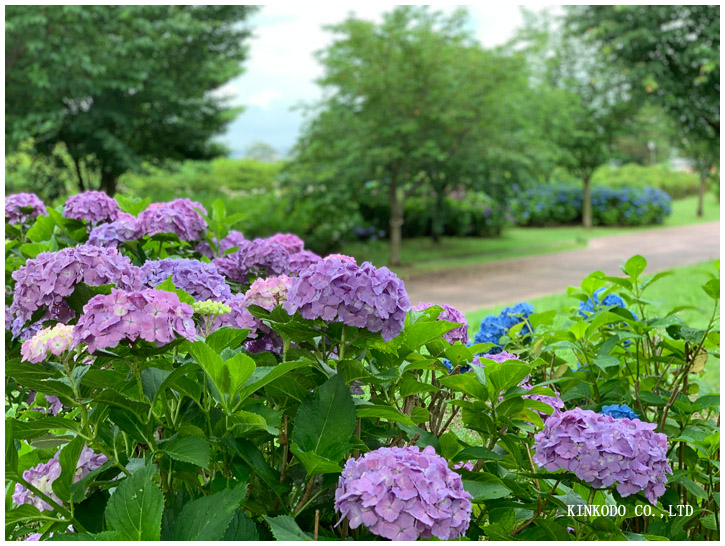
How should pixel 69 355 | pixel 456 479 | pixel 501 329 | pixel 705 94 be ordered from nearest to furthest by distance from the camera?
pixel 456 479
pixel 69 355
pixel 501 329
pixel 705 94

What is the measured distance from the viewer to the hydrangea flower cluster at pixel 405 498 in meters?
1.14

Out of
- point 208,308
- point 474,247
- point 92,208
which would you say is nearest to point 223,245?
point 92,208

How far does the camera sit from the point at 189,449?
1242 mm

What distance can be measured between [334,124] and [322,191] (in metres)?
1.11

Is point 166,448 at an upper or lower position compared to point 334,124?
lower

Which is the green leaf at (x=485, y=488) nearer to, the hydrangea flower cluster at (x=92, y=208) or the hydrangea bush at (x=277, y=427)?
the hydrangea bush at (x=277, y=427)

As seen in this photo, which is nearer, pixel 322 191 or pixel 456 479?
pixel 456 479

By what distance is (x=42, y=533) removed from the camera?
1436mm

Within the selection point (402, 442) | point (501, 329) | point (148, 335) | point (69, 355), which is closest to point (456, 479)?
point (402, 442)

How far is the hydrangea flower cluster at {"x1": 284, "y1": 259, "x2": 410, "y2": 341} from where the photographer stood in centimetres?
131

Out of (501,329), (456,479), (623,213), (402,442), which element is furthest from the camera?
(623,213)

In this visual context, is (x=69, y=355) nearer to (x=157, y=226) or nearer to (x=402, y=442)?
(x=402, y=442)

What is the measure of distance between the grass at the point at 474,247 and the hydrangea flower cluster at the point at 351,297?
7.83m

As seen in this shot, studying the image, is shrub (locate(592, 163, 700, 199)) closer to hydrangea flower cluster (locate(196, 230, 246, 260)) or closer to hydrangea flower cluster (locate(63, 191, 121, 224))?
hydrangea flower cluster (locate(196, 230, 246, 260))
